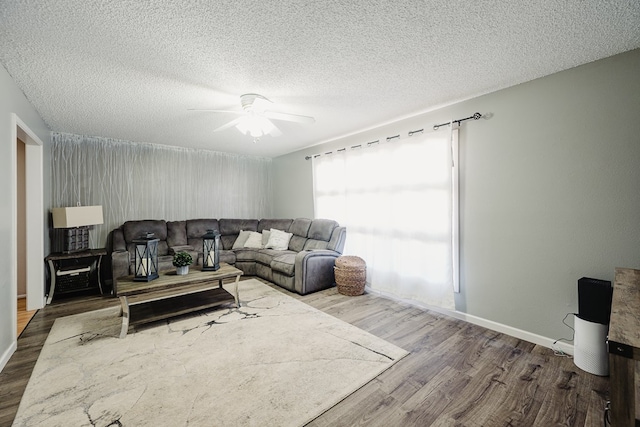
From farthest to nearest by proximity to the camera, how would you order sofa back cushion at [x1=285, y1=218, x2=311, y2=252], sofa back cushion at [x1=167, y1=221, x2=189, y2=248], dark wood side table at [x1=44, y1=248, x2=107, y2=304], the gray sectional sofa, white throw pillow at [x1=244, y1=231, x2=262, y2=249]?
white throw pillow at [x1=244, y1=231, x2=262, y2=249] < sofa back cushion at [x1=285, y1=218, x2=311, y2=252] < sofa back cushion at [x1=167, y1=221, x2=189, y2=248] < the gray sectional sofa < dark wood side table at [x1=44, y1=248, x2=107, y2=304]

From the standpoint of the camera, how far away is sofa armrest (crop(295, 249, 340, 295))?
373 cm

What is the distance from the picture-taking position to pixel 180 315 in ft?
9.51

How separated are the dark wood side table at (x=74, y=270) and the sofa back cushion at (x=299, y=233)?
2903 millimetres

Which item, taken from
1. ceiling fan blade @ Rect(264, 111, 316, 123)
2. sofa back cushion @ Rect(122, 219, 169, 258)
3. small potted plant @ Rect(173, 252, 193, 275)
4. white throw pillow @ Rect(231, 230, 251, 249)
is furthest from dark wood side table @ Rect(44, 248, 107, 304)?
ceiling fan blade @ Rect(264, 111, 316, 123)

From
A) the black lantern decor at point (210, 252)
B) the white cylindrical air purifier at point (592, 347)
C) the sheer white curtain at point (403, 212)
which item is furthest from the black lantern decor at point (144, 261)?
the white cylindrical air purifier at point (592, 347)

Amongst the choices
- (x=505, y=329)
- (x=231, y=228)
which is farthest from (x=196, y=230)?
(x=505, y=329)

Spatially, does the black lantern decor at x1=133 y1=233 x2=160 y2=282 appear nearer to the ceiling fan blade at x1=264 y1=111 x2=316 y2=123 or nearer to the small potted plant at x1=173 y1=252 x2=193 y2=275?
the small potted plant at x1=173 y1=252 x2=193 y2=275

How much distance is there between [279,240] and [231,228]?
117 centimetres

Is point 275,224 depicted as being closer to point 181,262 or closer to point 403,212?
point 181,262

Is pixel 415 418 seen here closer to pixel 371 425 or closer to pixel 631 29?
pixel 371 425

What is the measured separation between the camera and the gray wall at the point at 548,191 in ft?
6.55

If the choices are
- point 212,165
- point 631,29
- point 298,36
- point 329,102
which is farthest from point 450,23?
point 212,165

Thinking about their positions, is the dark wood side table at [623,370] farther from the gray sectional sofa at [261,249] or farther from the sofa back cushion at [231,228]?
the sofa back cushion at [231,228]

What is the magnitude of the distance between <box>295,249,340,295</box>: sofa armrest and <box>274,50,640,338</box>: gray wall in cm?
181
